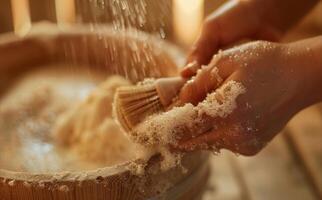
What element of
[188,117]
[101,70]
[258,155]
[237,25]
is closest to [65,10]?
[101,70]

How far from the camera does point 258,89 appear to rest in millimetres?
795

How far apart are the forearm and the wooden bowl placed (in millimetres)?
188

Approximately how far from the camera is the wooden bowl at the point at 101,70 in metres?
0.80

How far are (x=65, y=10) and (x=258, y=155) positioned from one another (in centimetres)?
84

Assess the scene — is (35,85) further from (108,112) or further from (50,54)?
(108,112)

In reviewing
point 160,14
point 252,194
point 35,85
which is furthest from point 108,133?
point 160,14

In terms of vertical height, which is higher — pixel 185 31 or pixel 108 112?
pixel 108 112

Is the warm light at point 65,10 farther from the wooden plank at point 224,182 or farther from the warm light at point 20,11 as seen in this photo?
the wooden plank at point 224,182

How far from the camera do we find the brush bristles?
903 millimetres

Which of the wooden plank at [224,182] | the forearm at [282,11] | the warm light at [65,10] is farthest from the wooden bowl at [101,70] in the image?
the warm light at [65,10]

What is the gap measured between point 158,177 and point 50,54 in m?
0.54

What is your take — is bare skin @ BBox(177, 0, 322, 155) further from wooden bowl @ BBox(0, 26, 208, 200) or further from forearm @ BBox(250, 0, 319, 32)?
forearm @ BBox(250, 0, 319, 32)

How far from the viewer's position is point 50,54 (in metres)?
1.27

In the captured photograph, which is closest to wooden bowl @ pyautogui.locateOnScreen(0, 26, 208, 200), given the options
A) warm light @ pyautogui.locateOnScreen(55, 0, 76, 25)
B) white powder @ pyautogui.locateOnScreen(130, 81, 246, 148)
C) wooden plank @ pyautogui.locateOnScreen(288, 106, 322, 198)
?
white powder @ pyautogui.locateOnScreen(130, 81, 246, 148)
